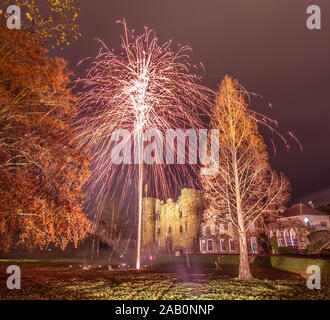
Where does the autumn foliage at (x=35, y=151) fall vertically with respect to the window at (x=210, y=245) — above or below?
above

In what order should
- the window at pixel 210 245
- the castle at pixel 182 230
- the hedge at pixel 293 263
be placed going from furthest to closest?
the window at pixel 210 245
the castle at pixel 182 230
the hedge at pixel 293 263

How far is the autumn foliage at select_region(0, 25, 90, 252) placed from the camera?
26.0 feet

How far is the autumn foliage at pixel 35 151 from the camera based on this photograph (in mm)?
7934

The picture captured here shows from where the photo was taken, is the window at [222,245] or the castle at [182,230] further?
the castle at [182,230]

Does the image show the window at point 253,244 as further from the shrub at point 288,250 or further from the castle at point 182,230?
the shrub at point 288,250

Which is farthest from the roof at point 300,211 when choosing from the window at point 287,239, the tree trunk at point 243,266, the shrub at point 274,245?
the tree trunk at point 243,266

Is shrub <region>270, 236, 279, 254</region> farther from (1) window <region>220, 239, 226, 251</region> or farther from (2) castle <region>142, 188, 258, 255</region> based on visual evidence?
(1) window <region>220, 239, 226, 251</region>

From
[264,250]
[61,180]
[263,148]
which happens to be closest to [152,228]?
[264,250]

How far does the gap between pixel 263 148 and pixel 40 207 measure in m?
16.2

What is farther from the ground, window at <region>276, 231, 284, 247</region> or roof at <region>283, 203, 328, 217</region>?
roof at <region>283, 203, 328, 217</region>

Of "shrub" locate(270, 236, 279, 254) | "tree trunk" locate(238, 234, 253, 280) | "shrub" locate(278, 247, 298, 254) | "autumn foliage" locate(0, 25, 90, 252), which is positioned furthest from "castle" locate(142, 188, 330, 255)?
"autumn foliage" locate(0, 25, 90, 252)

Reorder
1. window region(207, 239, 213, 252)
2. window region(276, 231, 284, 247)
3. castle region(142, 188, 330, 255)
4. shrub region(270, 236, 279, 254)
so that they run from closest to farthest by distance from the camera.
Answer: shrub region(270, 236, 279, 254) → castle region(142, 188, 330, 255) → window region(276, 231, 284, 247) → window region(207, 239, 213, 252)

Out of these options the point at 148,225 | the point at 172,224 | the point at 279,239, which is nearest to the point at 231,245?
the point at 279,239

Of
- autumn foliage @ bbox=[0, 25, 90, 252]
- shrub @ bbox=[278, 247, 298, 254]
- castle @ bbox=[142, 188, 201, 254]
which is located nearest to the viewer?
autumn foliage @ bbox=[0, 25, 90, 252]
